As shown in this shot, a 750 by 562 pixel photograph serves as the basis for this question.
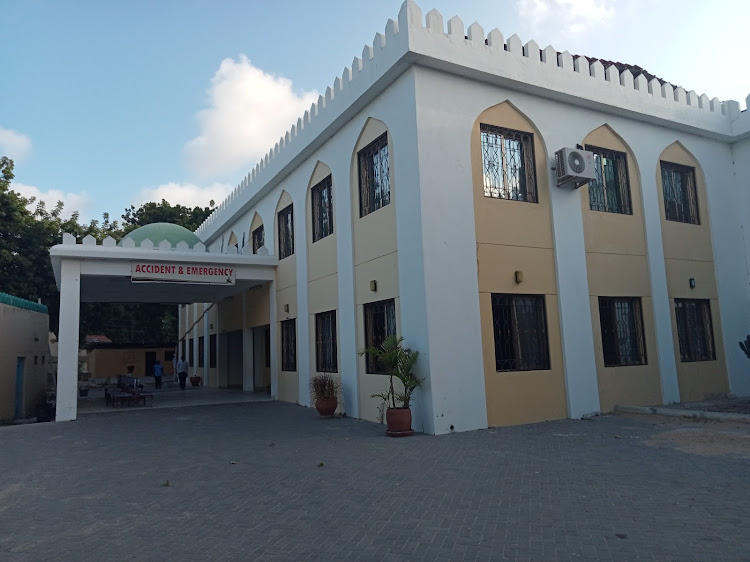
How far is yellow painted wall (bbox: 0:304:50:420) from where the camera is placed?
15867mm

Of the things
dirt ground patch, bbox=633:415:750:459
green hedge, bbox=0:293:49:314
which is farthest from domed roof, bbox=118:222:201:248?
dirt ground patch, bbox=633:415:750:459

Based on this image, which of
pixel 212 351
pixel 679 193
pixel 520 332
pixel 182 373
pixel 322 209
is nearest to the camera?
pixel 520 332

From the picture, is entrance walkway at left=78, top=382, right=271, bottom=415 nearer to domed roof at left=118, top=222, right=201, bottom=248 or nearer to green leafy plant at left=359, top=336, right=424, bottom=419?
domed roof at left=118, top=222, right=201, bottom=248

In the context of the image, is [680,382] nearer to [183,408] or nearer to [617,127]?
[617,127]

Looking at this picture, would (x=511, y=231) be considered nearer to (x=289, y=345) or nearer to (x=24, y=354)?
(x=289, y=345)

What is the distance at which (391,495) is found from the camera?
5.82 m

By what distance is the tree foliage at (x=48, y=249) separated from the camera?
23469mm

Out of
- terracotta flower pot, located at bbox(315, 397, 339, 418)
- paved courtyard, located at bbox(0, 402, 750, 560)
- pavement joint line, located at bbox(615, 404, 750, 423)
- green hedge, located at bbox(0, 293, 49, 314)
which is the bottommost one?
paved courtyard, located at bbox(0, 402, 750, 560)

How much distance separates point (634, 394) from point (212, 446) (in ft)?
27.1

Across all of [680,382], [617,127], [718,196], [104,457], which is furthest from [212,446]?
[718,196]

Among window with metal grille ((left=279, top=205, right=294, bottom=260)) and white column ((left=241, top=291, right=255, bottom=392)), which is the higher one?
window with metal grille ((left=279, top=205, right=294, bottom=260))

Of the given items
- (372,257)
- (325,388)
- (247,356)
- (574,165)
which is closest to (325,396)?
(325,388)

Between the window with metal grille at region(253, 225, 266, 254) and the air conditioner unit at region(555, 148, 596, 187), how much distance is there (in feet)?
33.8

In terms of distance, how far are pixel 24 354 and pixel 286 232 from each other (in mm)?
9482
